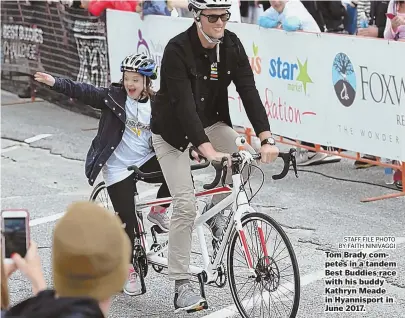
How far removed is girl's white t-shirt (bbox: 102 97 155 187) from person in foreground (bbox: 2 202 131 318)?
11.2 feet

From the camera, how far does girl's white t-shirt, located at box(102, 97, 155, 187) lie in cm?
622

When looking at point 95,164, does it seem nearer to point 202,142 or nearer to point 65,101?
point 202,142

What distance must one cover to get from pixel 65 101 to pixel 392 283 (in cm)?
866

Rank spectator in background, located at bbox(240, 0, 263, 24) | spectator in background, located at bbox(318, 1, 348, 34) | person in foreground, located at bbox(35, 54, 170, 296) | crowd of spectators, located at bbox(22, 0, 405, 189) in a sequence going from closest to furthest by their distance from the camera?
1. person in foreground, located at bbox(35, 54, 170, 296)
2. crowd of spectators, located at bbox(22, 0, 405, 189)
3. spectator in background, located at bbox(318, 1, 348, 34)
4. spectator in background, located at bbox(240, 0, 263, 24)

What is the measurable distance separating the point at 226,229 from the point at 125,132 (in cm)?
123

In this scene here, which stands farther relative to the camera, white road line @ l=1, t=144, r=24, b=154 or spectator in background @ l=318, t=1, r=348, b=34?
spectator in background @ l=318, t=1, r=348, b=34

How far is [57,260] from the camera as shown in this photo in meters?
2.74

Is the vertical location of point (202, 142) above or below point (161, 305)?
above

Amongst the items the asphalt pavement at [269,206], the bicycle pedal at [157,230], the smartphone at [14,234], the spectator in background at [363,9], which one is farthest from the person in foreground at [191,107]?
the spectator in background at [363,9]

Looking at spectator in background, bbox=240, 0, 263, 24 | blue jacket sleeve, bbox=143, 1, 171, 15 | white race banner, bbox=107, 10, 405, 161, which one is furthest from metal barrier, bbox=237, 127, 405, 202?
spectator in background, bbox=240, 0, 263, 24

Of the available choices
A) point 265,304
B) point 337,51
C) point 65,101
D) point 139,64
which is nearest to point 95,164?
point 139,64

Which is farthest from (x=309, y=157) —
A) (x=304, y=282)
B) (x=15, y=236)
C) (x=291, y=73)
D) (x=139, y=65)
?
(x=15, y=236)

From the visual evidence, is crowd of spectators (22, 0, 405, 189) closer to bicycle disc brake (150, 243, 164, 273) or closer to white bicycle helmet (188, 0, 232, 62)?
bicycle disc brake (150, 243, 164, 273)

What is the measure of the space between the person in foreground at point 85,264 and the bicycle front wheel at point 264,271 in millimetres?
2394
